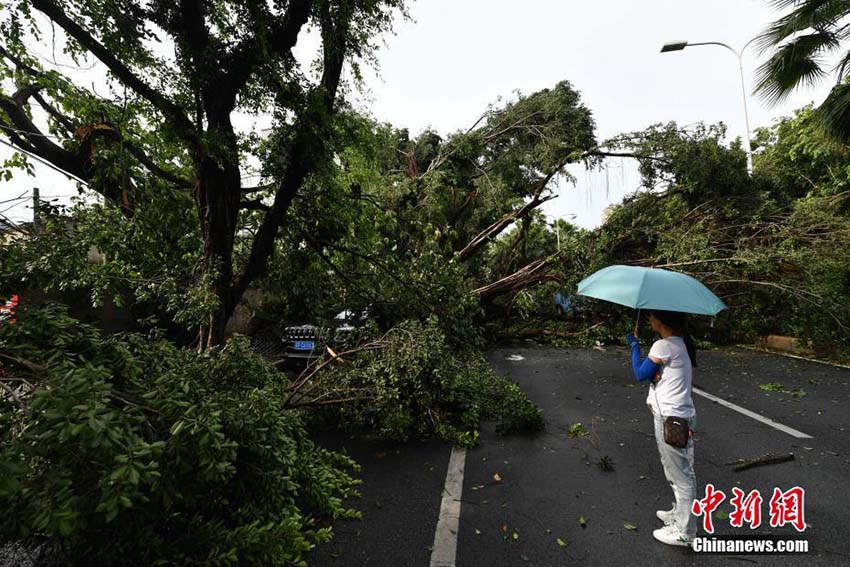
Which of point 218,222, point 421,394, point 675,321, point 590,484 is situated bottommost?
point 590,484

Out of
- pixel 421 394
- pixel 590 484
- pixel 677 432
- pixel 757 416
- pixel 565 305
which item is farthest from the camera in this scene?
Result: pixel 565 305

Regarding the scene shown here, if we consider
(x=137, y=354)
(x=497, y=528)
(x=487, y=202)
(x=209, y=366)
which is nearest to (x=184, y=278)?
(x=209, y=366)

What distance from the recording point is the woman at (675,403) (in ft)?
9.43

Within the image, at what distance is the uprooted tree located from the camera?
451 cm

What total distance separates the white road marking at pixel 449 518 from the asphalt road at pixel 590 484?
2.1 inches

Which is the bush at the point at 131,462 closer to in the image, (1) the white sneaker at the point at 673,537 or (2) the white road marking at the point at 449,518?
(2) the white road marking at the point at 449,518

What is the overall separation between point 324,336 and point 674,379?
14.9ft

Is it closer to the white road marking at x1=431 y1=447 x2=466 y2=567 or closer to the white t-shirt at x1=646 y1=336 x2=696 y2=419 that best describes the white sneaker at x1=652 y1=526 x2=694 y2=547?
the white t-shirt at x1=646 y1=336 x2=696 y2=419

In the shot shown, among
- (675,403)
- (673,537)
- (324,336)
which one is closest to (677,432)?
(675,403)

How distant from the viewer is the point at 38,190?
374 cm

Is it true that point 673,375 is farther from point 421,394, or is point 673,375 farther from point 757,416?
point 757,416

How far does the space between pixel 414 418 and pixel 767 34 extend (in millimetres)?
9953

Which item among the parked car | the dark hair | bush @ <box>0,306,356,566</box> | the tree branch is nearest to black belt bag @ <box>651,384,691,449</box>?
the dark hair

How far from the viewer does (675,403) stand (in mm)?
2883
